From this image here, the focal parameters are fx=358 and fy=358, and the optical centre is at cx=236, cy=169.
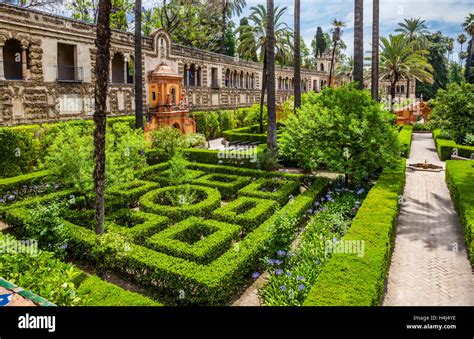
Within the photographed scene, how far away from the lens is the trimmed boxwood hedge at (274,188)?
1388cm

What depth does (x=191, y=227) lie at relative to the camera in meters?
11.0

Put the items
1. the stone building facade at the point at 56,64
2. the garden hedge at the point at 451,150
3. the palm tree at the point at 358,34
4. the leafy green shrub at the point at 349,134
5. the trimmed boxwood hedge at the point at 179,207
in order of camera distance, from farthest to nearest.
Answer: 1. the garden hedge at the point at 451,150
2. the palm tree at the point at 358,34
3. the stone building facade at the point at 56,64
4. the leafy green shrub at the point at 349,134
5. the trimmed boxwood hedge at the point at 179,207

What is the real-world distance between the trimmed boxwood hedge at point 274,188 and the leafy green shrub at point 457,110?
54.4 ft

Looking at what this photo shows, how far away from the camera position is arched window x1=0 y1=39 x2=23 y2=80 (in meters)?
21.3

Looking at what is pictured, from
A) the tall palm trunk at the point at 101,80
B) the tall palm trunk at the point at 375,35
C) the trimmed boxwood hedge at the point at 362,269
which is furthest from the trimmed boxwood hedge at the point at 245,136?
the tall palm trunk at the point at 101,80

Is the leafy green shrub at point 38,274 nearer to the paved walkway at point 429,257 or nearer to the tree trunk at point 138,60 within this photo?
the paved walkway at point 429,257

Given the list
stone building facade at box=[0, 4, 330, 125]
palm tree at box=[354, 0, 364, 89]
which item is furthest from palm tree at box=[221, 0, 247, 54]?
palm tree at box=[354, 0, 364, 89]

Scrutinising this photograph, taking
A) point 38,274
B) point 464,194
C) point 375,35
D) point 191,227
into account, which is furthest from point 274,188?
point 375,35

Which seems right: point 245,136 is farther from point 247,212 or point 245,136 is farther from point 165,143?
point 247,212

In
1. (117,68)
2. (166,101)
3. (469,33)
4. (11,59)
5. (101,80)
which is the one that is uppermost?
(469,33)

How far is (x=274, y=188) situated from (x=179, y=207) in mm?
5021

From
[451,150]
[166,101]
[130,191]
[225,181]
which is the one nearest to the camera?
[130,191]

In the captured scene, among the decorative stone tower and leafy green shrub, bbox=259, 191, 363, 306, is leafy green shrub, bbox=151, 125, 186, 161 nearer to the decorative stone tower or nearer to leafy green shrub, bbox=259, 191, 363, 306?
the decorative stone tower
